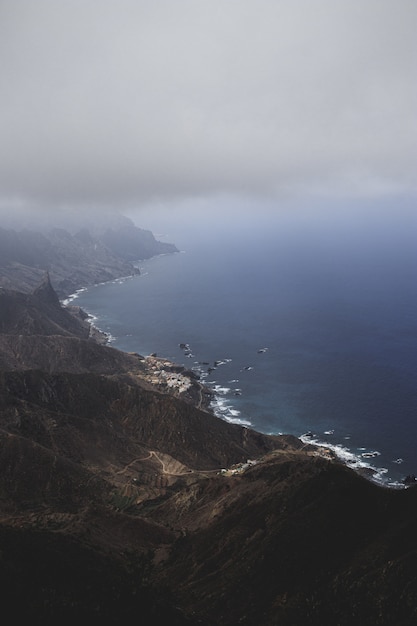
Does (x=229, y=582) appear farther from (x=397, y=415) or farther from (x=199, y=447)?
(x=397, y=415)

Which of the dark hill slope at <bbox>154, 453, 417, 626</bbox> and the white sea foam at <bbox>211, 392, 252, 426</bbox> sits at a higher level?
the dark hill slope at <bbox>154, 453, 417, 626</bbox>

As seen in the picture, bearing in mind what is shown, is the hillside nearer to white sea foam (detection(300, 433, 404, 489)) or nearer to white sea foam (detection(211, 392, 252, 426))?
white sea foam (detection(300, 433, 404, 489))

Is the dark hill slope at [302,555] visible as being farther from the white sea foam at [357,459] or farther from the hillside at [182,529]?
the white sea foam at [357,459]

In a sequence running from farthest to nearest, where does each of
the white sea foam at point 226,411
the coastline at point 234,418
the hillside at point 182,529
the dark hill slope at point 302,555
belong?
the white sea foam at point 226,411, the coastline at point 234,418, the hillside at point 182,529, the dark hill slope at point 302,555

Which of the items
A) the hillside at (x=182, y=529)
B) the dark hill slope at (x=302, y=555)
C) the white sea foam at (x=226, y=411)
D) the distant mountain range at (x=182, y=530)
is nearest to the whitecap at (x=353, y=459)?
the distant mountain range at (x=182, y=530)

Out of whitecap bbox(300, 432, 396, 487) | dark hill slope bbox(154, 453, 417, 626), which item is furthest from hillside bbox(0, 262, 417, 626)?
whitecap bbox(300, 432, 396, 487)

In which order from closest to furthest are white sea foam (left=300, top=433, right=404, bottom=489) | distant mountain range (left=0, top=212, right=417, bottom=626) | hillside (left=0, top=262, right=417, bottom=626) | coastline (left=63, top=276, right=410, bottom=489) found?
distant mountain range (left=0, top=212, right=417, bottom=626)
hillside (left=0, top=262, right=417, bottom=626)
white sea foam (left=300, top=433, right=404, bottom=489)
coastline (left=63, top=276, right=410, bottom=489)
